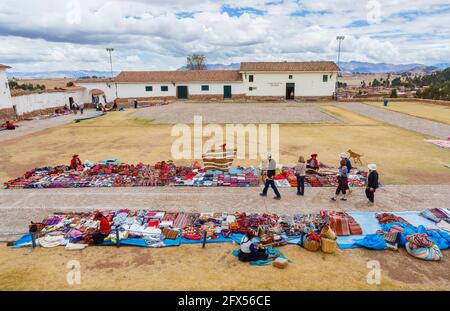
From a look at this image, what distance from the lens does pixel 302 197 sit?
39.7 feet

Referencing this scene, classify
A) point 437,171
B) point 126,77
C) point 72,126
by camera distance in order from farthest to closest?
1. point 126,77
2. point 72,126
3. point 437,171

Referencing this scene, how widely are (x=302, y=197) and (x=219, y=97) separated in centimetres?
4257

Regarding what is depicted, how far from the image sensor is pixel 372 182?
36.5 ft

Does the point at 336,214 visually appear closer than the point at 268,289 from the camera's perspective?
No

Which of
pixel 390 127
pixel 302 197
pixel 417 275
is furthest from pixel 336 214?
pixel 390 127

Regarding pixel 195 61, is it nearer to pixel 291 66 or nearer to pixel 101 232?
pixel 291 66

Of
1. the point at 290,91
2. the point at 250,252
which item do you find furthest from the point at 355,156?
the point at 290,91

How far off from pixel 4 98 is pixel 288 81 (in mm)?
39053

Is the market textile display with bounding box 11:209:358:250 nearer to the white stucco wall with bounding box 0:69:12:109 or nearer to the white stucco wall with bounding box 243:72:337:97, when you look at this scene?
the white stucco wall with bounding box 0:69:12:109

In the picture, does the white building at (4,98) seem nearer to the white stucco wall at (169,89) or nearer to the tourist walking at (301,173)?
the white stucco wall at (169,89)

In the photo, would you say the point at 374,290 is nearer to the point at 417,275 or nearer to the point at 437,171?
the point at 417,275

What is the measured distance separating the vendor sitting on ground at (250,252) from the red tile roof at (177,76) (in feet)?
152
